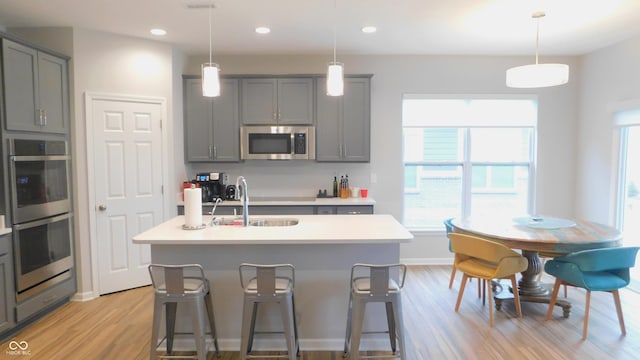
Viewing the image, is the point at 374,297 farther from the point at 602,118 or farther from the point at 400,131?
the point at 602,118

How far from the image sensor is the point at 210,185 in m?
4.88

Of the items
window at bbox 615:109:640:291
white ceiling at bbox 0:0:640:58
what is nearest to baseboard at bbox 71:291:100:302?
white ceiling at bbox 0:0:640:58

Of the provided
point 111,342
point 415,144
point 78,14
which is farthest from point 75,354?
point 415,144

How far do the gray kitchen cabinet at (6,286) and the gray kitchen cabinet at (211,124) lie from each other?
6.95 feet

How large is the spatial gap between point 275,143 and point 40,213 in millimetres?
2436

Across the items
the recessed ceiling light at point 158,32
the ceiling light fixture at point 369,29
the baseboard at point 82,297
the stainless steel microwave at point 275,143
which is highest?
the ceiling light fixture at point 369,29

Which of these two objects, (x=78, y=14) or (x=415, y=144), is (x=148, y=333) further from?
(x=415, y=144)

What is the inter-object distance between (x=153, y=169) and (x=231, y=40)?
164 cm

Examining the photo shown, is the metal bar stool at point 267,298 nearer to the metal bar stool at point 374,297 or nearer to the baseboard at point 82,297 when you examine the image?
the metal bar stool at point 374,297

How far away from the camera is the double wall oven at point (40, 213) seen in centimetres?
324

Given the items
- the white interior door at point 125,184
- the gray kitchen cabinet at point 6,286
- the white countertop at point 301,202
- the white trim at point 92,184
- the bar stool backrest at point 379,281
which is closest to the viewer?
the bar stool backrest at point 379,281

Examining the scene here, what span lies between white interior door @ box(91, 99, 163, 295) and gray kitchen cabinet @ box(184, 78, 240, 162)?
479mm

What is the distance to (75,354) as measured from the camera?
292cm

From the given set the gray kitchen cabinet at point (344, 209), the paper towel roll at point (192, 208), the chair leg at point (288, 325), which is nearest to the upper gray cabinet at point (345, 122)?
the gray kitchen cabinet at point (344, 209)
